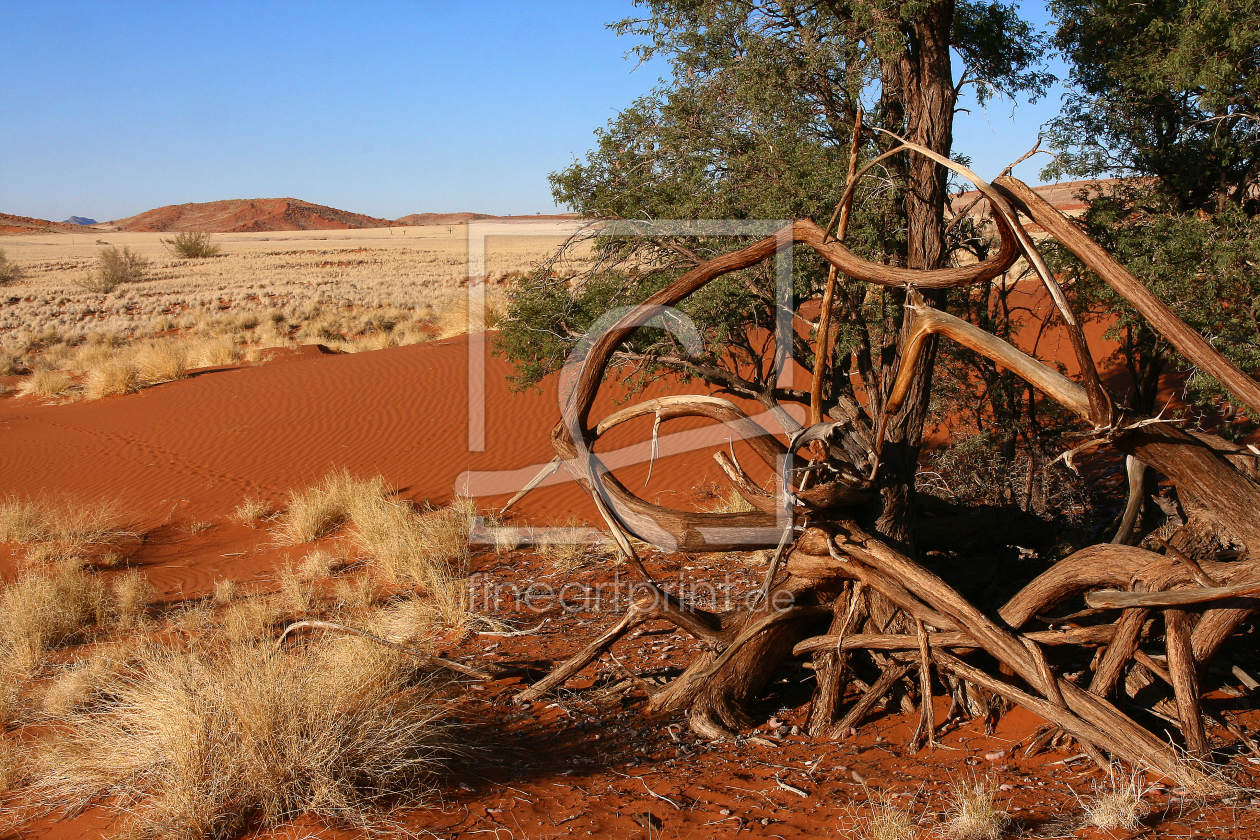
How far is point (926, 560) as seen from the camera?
5629mm

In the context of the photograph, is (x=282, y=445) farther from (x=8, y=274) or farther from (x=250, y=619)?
(x=8, y=274)

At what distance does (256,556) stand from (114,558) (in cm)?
140

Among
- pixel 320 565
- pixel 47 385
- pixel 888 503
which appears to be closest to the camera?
pixel 888 503

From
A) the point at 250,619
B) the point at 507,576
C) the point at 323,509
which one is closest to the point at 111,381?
the point at 323,509

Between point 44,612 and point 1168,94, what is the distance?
32.3 ft

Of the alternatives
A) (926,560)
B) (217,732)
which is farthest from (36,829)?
(926,560)

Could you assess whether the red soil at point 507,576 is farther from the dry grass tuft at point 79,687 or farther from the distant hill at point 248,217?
the distant hill at point 248,217

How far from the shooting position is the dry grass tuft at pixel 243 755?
345 cm

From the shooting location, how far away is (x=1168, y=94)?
6715mm

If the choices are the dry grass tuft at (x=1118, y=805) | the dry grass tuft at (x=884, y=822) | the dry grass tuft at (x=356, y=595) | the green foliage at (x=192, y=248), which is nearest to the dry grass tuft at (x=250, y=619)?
the dry grass tuft at (x=356, y=595)

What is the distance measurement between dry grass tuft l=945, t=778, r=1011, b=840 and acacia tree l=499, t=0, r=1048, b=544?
1736mm

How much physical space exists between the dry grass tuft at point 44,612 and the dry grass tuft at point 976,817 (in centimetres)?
623

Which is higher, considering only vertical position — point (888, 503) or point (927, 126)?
point (927, 126)

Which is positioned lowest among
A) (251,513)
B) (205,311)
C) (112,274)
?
(251,513)
